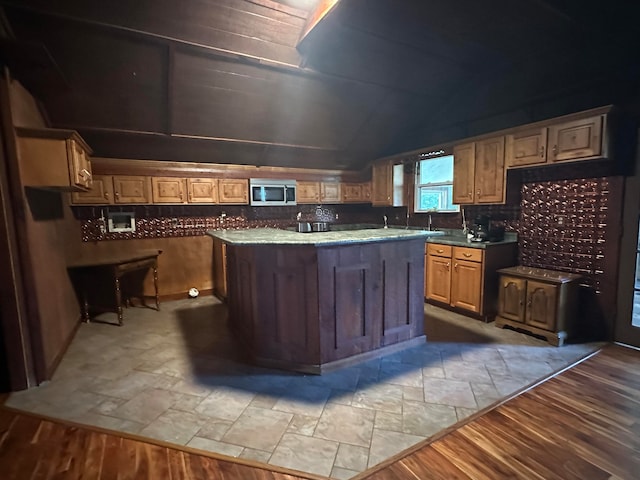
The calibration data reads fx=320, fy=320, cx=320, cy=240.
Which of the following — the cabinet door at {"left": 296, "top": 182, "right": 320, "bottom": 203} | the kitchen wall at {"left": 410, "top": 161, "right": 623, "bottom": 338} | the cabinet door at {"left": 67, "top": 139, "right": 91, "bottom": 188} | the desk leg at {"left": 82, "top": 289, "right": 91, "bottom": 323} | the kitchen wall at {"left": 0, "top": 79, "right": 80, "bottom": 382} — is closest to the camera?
the kitchen wall at {"left": 0, "top": 79, "right": 80, "bottom": 382}

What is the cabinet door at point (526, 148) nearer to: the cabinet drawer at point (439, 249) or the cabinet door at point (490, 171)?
the cabinet door at point (490, 171)

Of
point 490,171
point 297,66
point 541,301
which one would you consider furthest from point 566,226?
point 297,66

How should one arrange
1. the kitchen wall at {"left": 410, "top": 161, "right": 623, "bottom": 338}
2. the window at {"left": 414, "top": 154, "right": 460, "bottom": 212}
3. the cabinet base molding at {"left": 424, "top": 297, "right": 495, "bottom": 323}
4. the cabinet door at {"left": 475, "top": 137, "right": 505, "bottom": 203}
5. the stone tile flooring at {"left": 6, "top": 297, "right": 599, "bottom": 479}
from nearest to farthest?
the stone tile flooring at {"left": 6, "top": 297, "right": 599, "bottom": 479}
the kitchen wall at {"left": 410, "top": 161, "right": 623, "bottom": 338}
the cabinet door at {"left": 475, "top": 137, "right": 505, "bottom": 203}
the cabinet base molding at {"left": 424, "top": 297, "right": 495, "bottom": 323}
the window at {"left": 414, "top": 154, "right": 460, "bottom": 212}

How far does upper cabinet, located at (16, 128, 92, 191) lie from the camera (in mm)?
2473

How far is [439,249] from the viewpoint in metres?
4.16

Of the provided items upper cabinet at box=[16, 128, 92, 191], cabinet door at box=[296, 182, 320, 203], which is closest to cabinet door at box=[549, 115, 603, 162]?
cabinet door at box=[296, 182, 320, 203]

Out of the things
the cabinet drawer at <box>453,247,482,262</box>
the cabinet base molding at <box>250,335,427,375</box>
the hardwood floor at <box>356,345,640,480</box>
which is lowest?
the hardwood floor at <box>356,345,640,480</box>

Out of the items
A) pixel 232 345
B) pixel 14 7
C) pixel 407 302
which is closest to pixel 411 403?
pixel 407 302

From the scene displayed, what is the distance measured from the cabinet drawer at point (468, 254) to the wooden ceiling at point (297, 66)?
5.25ft

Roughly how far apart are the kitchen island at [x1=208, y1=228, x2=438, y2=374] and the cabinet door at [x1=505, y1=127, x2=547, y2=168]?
1.53 metres

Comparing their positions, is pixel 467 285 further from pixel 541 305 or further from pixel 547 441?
pixel 547 441

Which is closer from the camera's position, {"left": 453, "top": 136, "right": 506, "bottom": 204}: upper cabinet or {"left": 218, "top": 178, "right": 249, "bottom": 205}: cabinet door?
{"left": 453, "top": 136, "right": 506, "bottom": 204}: upper cabinet

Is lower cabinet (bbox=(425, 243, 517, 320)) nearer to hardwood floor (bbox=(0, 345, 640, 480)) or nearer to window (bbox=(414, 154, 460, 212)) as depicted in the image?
window (bbox=(414, 154, 460, 212))

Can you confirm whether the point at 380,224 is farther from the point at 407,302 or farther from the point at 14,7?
the point at 14,7
